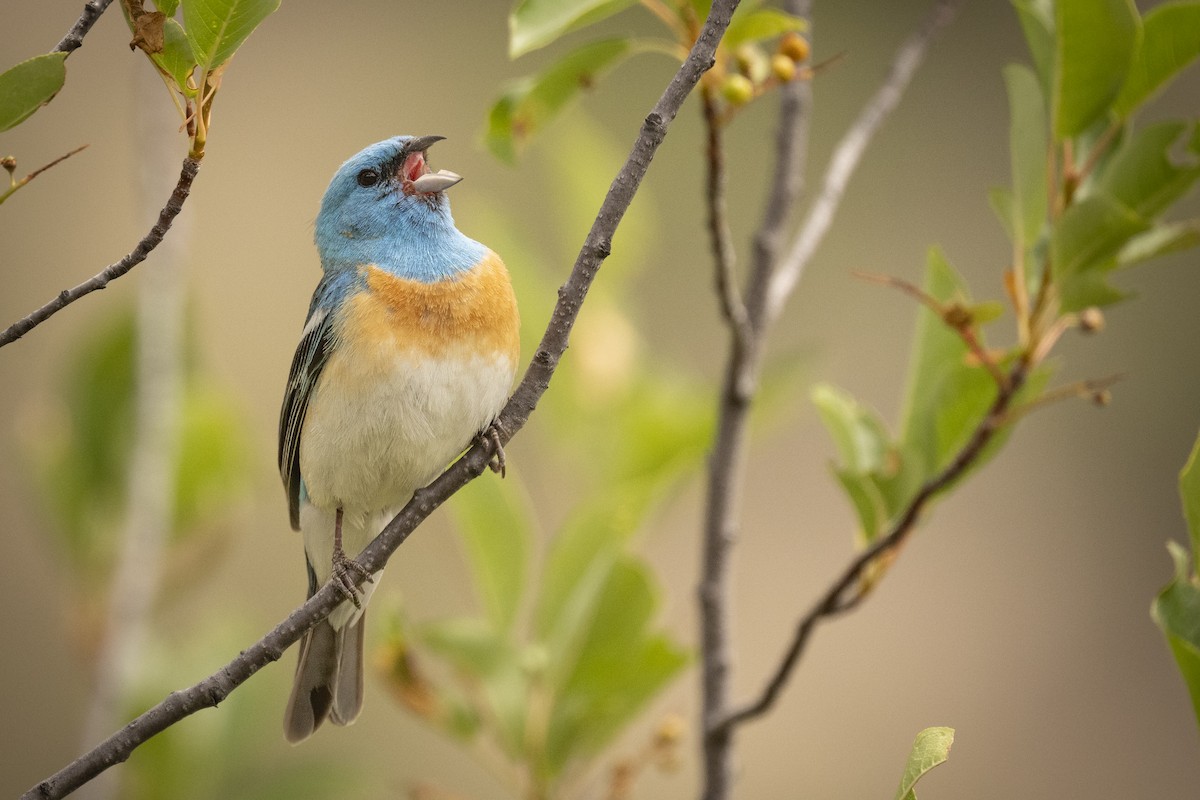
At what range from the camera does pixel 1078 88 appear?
5.72ft

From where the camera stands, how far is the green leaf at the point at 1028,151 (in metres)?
1.90

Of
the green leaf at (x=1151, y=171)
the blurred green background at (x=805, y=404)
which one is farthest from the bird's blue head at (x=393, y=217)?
the blurred green background at (x=805, y=404)

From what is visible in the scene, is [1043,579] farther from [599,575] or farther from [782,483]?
[599,575]

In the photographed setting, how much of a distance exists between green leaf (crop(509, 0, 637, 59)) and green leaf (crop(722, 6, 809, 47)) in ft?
0.56

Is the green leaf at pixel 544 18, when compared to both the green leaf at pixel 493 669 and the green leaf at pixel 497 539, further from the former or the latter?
the green leaf at pixel 493 669

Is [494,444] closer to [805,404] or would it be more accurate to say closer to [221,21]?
[221,21]

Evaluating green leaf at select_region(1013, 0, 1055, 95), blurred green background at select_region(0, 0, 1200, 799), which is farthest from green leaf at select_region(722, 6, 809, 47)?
blurred green background at select_region(0, 0, 1200, 799)

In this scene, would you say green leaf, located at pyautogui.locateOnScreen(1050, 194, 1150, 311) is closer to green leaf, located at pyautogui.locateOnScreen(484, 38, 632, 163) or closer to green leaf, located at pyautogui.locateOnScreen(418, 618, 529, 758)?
green leaf, located at pyautogui.locateOnScreen(484, 38, 632, 163)

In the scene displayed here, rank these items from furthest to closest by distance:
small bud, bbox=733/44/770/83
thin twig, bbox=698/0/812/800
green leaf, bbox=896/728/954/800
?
thin twig, bbox=698/0/812/800
small bud, bbox=733/44/770/83
green leaf, bbox=896/728/954/800

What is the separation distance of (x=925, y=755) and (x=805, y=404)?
3170 mm

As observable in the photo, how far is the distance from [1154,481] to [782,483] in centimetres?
149

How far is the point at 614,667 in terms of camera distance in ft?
7.04

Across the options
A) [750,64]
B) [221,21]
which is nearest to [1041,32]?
[750,64]

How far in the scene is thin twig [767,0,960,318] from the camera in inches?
88.4
